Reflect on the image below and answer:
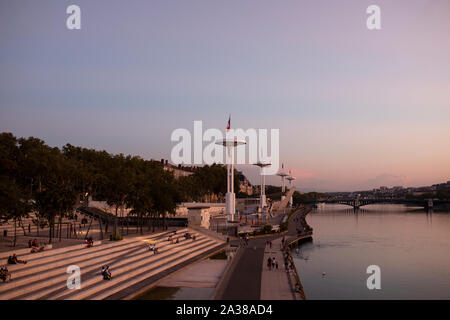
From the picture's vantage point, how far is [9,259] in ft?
77.3

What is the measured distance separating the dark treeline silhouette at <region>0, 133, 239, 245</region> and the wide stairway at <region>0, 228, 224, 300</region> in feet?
11.4

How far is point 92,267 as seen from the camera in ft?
89.6

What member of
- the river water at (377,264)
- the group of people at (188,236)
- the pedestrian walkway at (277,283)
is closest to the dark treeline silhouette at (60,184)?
the group of people at (188,236)

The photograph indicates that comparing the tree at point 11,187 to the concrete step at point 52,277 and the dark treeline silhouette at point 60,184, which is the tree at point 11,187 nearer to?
the dark treeline silhouette at point 60,184

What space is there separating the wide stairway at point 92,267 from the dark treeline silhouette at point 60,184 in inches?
137

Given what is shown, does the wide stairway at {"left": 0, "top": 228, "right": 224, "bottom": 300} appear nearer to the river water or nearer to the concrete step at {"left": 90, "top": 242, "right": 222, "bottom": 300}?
the concrete step at {"left": 90, "top": 242, "right": 222, "bottom": 300}

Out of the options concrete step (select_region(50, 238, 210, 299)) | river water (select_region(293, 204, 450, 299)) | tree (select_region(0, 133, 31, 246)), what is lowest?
river water (select_region(293, 204, 450, 299))

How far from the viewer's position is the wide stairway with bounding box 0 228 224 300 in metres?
21.6

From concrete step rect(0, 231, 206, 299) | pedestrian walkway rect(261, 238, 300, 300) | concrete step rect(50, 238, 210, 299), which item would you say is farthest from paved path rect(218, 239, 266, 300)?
concrete step rect(0, 231, 206, 299)

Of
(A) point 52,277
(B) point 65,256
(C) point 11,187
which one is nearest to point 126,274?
(B) point 65,256

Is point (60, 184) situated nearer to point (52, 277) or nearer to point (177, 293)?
point (52, 277)

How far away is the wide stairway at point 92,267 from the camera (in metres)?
21.6
